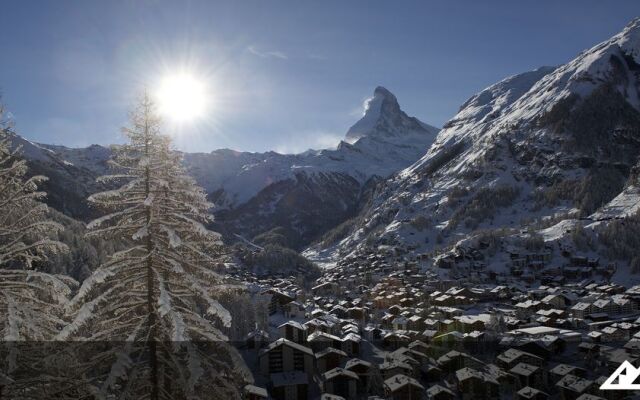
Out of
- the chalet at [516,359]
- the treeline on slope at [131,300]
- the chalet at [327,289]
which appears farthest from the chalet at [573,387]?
the chalet at [327,289]

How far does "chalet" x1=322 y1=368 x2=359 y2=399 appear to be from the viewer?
58.7 m

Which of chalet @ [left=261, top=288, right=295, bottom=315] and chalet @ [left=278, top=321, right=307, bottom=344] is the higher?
chalet @ [left=261, top=288, right=295, bottom=315]

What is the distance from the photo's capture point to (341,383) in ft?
194

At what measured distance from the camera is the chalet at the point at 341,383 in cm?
5872

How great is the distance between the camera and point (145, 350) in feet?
42.2

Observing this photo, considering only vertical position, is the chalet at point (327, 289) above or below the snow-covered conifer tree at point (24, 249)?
below

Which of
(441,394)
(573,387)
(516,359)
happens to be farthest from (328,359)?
(573,387)

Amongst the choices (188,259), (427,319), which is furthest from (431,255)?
(188,259)

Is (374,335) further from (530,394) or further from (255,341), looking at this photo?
(530,394)

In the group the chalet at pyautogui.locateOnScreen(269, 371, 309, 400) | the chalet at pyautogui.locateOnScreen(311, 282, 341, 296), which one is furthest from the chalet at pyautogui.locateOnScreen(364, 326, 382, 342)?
the chalet at pyautogui.locateOnScreen(311, 282, 341, 296)

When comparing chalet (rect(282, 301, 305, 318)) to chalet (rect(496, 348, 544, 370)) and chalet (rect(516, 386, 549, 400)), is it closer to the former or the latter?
chalet (rect(496, 348, 544, 370))

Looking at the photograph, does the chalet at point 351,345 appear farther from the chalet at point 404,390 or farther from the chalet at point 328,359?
the chalet at point 404,390

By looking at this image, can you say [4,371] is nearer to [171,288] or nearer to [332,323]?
[171,288]

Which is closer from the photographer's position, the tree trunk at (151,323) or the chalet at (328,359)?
the tree trunk at (151,323)
